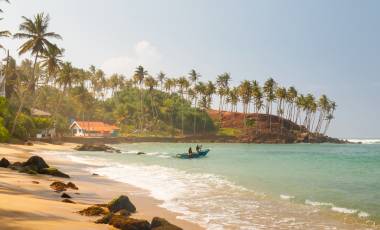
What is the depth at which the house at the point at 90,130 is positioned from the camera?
106m

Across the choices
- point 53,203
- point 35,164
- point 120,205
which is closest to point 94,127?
point 35,164

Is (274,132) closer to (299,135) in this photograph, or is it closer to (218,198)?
(299,135)

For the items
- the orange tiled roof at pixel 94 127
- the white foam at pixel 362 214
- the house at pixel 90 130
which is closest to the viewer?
the white foam at pixel 362 214

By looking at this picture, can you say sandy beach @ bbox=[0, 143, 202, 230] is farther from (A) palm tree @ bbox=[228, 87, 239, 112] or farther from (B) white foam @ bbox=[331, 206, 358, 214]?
(A) palm tree @ bbox=[228, 87, 239, 112]

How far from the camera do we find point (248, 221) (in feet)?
41.9

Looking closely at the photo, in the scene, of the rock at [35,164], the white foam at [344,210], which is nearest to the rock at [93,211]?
the white foam at [344,210]

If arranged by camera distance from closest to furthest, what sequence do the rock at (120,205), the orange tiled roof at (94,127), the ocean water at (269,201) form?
the rock at (120,205), the ocean water at (269,201), the orange tiled roof at (94,127)

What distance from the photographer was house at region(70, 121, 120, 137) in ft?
347

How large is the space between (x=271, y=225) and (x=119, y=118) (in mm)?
113775

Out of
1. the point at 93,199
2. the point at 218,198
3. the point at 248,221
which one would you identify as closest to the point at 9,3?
the point at 93,199

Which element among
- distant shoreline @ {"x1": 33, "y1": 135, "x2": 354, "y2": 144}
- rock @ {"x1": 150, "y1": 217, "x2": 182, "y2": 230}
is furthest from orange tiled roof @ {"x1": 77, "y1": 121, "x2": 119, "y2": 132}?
rock @ {"x1": 150, "y1": 217, "x2": 182, "y2": 230}

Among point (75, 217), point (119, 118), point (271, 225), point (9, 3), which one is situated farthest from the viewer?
point (119, 118)

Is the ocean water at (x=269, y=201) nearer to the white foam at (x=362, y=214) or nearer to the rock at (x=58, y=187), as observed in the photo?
the white foam at (x=362, y=214)

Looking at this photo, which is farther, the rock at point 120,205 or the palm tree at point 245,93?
the palm tree at point 245,93
